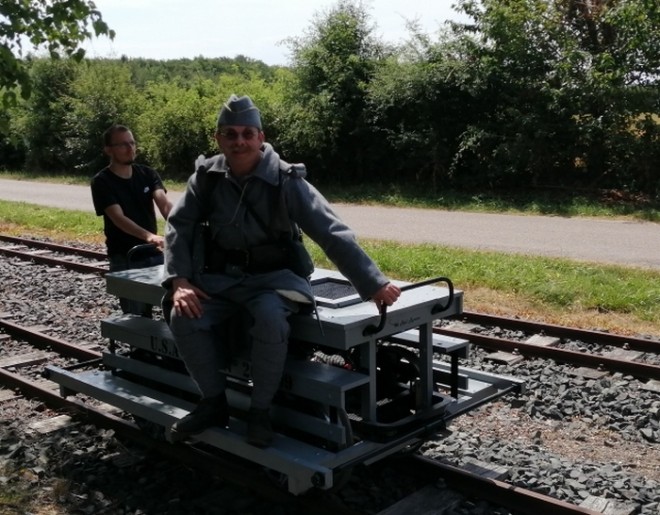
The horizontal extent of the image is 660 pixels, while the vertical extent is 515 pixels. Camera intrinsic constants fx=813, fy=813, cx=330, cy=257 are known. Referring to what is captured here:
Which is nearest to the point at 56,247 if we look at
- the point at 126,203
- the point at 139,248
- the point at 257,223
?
the point at 126,203

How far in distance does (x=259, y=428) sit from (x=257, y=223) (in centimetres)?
106

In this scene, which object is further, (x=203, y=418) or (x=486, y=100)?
(x=486, y=100)

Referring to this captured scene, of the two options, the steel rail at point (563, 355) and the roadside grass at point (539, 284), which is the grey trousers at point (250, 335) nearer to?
the steel rail at point (563, 355)

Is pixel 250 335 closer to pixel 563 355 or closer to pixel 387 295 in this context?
pixel 387 295

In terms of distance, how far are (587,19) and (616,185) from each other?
12.9 feet

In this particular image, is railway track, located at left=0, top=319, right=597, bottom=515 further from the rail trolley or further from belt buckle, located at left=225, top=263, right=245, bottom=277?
belt buckle, located at left=225, top=263, right=245, bottom=277

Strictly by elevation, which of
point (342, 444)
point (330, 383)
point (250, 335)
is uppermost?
point (250, 335)

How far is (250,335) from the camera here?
4.21 meters

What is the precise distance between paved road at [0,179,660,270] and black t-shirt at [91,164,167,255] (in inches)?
312

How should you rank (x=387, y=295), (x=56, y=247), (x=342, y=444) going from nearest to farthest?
(x=387, y=295), (x=342, y=444), (x=56, y=247)

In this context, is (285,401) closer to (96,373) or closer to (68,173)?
(96,373)

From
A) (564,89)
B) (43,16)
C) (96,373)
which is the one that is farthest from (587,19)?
(96,373)

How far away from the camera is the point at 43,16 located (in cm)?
734

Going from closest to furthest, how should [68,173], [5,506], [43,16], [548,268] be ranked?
[5,506], [43,16], [548,268], [68,173]
